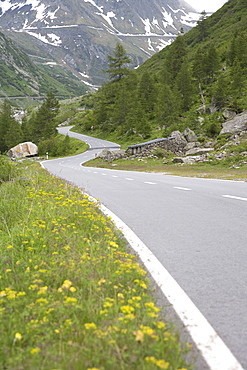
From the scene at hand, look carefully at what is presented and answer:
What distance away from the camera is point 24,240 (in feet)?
13.0

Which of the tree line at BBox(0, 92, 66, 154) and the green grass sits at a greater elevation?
the tree line at BBox(0, 92, 66, 154)

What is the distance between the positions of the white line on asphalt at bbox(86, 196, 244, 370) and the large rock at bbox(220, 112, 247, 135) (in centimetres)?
2985

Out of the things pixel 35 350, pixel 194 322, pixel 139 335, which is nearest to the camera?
pixel 35 350

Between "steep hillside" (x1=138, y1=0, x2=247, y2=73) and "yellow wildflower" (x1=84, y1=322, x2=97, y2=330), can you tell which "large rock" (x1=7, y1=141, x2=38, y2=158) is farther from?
"yellow wildflower" (x1=84, y1=322, x2=97, y2=330)

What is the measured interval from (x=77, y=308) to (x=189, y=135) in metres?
35.1

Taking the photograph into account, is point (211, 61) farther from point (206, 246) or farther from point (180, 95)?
point (206, 246)

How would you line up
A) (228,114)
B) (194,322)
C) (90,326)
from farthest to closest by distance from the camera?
(228,114), (194,322), (90,326)

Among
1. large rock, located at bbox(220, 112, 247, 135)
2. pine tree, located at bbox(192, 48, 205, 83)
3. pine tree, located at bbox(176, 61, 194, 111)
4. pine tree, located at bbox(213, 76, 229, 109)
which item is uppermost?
pine tree, located at bbox(192, 48, 205, 83)

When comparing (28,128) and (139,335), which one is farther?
(28,128)

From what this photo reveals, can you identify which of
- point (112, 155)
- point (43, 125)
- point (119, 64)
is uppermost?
point (119, 64)

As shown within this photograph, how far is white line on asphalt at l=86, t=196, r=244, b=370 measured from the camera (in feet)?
6.37

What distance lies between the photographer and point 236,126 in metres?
31.1

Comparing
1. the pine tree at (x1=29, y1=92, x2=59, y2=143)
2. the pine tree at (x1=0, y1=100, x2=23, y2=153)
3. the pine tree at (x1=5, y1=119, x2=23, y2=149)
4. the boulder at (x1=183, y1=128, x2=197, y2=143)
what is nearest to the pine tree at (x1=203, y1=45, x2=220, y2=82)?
the boulder at (x1=183, y1=128, x2=197, y2=143)

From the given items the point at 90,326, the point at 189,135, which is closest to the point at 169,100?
the point at 189,135
